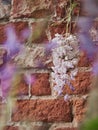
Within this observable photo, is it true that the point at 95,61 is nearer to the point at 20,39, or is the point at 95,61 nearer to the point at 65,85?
the point at 65,85

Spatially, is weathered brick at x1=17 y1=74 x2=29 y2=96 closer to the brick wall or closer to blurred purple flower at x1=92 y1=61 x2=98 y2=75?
the brick wall

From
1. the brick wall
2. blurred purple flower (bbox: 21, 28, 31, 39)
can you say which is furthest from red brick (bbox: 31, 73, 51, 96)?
blurred purple flower (bbox: 21, 28, 31, 39)

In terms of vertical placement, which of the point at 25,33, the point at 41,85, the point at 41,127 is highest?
the point at 25,33

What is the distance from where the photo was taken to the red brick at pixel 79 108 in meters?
0.92

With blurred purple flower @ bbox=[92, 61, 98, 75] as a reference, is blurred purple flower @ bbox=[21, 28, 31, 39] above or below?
above

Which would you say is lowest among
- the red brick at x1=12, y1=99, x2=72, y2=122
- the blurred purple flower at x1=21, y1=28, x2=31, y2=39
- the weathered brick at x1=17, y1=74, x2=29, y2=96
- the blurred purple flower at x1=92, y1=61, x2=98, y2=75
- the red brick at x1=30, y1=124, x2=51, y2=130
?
the red brick at x1=30, y1=124, x2=51, y2=130

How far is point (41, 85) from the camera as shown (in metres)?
0.93

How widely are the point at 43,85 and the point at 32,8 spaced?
0.21 meters

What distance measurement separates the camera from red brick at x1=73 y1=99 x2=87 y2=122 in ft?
3.01

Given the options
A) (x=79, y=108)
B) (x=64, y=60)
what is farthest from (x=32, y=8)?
(x=79, y=108)

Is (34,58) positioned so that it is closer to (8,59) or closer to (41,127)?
(8,59)

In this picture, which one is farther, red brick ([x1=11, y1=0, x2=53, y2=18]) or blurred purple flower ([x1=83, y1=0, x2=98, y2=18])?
red brick ([x1=11, y1=0, x2=53, y2=18])

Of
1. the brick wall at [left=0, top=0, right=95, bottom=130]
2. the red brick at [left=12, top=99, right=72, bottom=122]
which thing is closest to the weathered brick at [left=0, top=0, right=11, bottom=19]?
the brick wall at [left=0, top=0, right=95, bottom=130]

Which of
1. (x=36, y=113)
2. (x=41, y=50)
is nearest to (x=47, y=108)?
(x=36, y=113)
